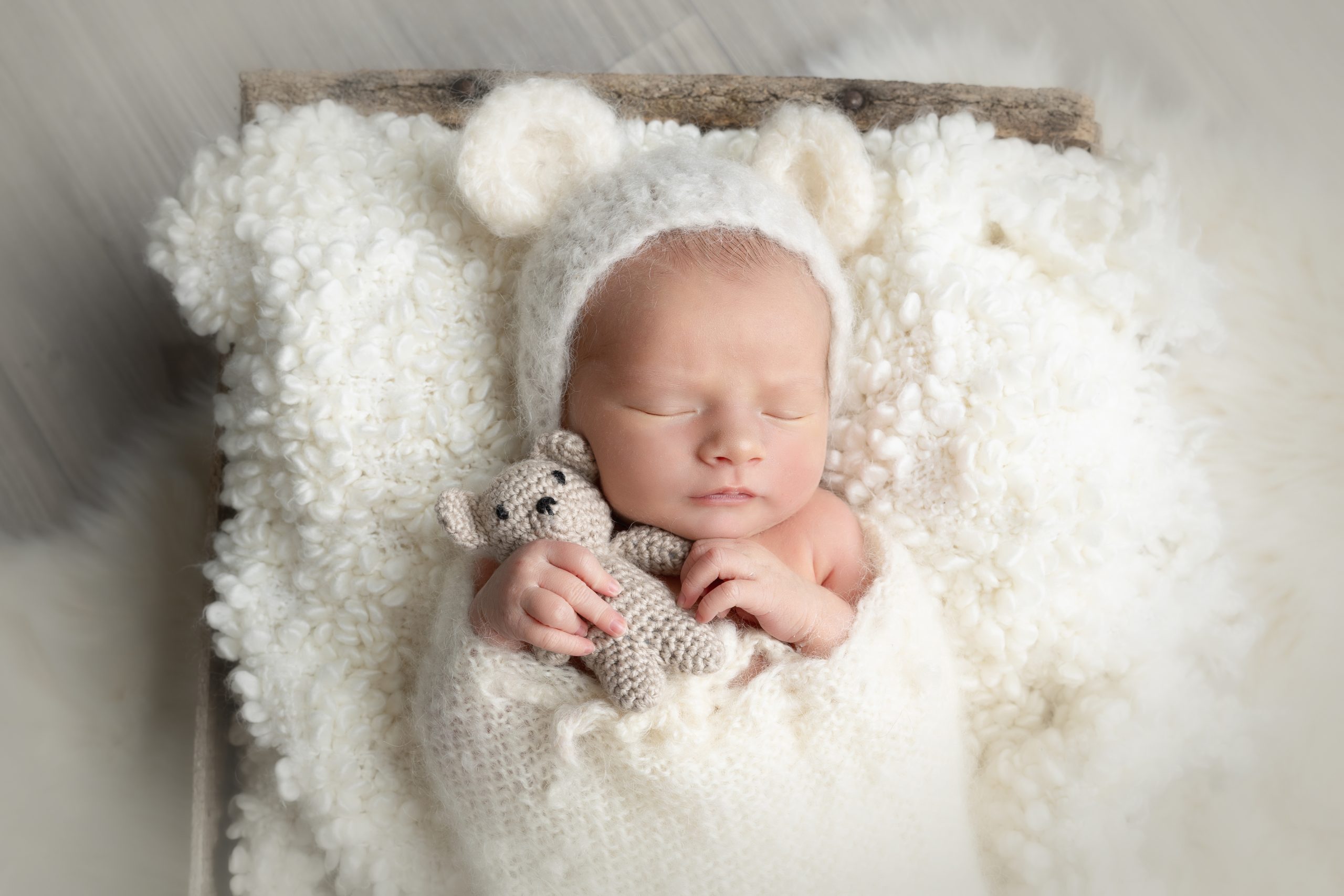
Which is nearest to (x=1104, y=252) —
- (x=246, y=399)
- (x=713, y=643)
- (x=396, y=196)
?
(x=713, y=643)

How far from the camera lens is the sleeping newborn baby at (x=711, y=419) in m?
0.95

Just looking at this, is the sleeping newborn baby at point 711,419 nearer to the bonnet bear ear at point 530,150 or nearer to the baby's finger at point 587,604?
the baby's finger at point 587,604

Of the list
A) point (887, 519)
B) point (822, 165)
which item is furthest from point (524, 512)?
point (822, 165)

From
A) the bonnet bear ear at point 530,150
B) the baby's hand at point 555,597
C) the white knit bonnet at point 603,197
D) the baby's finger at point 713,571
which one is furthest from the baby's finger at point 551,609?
the bonnet bear ear at point 530,150

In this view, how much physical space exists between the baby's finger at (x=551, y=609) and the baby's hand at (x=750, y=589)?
12cm

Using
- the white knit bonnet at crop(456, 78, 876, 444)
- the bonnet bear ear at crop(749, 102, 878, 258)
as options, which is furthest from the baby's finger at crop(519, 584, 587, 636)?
the bonnet bear ear at crop(749, 102, 878, 258)

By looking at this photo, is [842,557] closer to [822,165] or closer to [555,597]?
[555,597]

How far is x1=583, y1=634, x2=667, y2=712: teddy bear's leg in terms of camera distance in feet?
2.93

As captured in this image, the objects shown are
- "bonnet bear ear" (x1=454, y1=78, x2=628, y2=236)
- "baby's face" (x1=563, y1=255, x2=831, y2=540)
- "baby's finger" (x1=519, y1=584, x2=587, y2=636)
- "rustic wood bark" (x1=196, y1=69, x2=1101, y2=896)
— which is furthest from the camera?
"rustic wood bark" (x1=196, y1=69, x2=1101, y2=896)

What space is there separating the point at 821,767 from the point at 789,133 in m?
0.74

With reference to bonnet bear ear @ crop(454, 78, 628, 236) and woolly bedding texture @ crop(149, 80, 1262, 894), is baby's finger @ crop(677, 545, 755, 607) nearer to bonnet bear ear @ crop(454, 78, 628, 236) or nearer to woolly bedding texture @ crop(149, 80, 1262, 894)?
woolly bedding texture @ crop(149, 80, 1262, 894)

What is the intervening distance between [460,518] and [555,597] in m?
0.13

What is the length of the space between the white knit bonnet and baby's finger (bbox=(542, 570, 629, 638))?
0.83 feet

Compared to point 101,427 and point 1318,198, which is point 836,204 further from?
point 101,427
